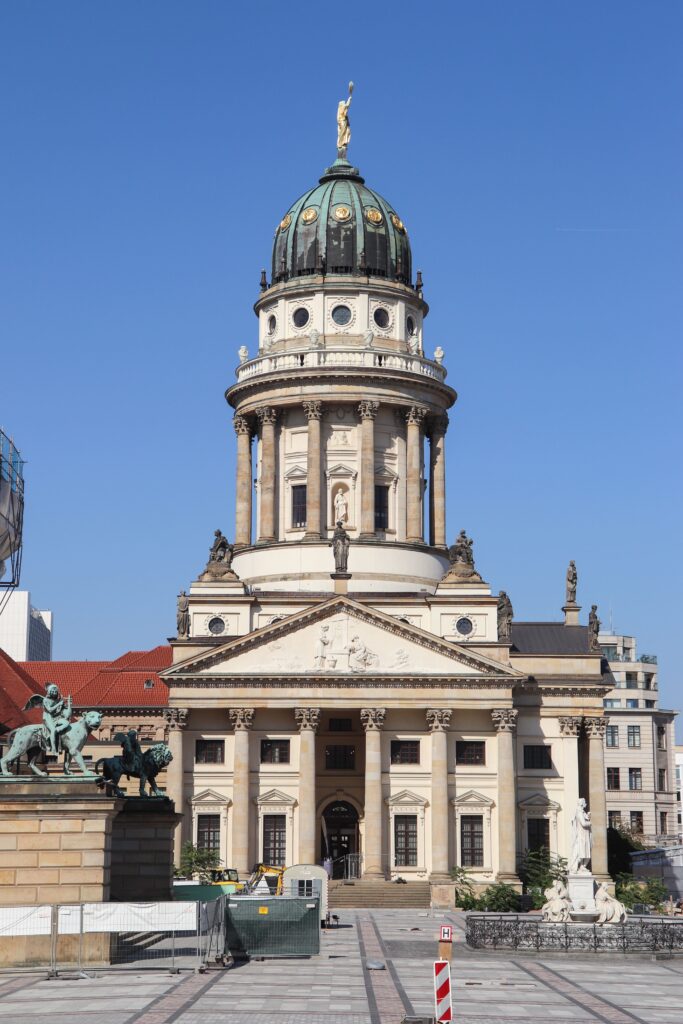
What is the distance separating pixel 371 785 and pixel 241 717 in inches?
303

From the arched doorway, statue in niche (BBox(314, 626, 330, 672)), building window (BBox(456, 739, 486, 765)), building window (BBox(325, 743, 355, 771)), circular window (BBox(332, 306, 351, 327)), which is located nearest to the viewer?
statue in niche (BBox(314, 626, 330, 672))

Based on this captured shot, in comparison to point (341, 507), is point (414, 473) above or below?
above

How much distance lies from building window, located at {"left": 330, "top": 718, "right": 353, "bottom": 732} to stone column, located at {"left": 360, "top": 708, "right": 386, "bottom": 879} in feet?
12.4

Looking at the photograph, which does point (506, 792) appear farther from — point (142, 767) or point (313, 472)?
point (142, 767)

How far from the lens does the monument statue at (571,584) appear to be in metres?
93.2

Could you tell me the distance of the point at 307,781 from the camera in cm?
8106

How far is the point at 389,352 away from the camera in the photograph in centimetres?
9438

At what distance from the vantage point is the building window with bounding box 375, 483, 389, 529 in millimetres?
93481

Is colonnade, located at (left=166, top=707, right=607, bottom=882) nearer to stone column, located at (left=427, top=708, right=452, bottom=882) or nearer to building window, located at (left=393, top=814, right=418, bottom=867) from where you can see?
stone column, located at (left=427, top=708, right=452, bottom=882)

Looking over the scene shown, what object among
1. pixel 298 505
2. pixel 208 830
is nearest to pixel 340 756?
pixel 208 830

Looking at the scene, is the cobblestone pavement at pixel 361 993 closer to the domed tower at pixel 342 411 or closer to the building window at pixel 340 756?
the building window at pixel 340 756

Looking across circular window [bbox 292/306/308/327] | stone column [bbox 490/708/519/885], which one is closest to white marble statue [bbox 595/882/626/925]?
stone column [bbox 490/708/519/885]

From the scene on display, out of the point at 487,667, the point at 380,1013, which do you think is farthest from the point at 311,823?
the point at 380,1013

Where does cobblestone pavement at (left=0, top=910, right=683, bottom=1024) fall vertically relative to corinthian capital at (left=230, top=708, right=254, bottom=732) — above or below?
below
